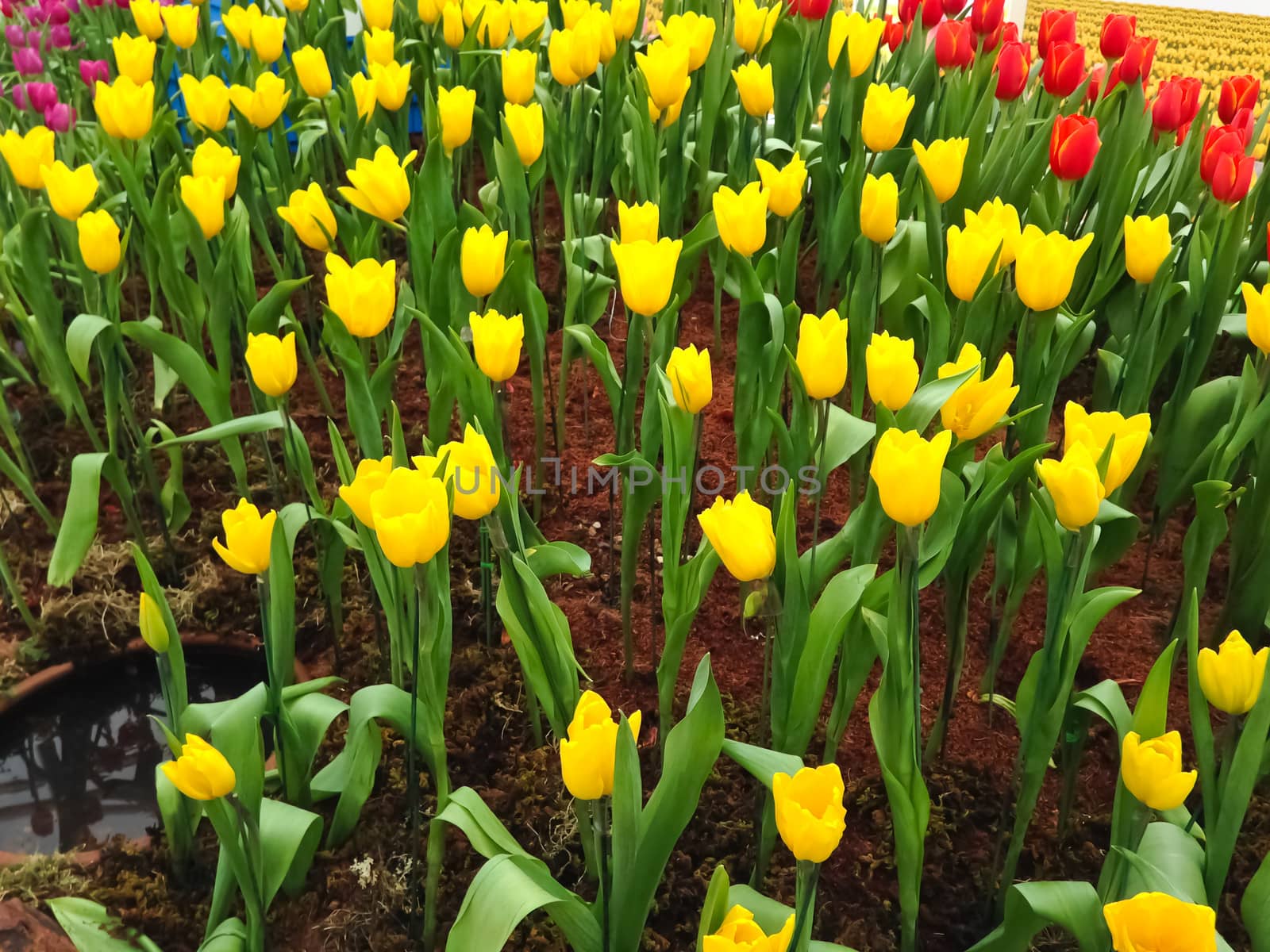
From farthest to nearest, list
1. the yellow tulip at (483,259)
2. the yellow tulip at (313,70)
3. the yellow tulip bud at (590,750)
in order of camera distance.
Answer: the yellow tulip at (313,70) < the yellow tulip at (483,259) < the yellow tulip bud at (590,750)

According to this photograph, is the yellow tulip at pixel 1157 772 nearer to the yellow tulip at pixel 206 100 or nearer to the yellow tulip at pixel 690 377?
the yellow tulip at pixel 690 377

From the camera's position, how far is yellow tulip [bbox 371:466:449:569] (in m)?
0.89

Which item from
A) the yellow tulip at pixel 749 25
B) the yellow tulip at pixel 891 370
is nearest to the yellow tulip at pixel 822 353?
the yellow tulip at pixel 891 370

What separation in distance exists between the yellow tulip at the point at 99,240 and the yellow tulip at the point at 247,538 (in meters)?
0.65

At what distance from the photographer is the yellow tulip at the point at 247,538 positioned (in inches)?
39.8

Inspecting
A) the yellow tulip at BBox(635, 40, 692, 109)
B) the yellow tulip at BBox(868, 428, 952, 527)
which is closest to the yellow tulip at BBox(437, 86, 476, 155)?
the yellow tulip at BBox(635, 40, 692, 109)

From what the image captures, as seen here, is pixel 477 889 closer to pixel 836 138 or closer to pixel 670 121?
pixel 670 121

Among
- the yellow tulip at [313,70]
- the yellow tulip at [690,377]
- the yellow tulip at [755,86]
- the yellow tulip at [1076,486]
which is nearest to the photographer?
the yellow tulip at [1076,486]

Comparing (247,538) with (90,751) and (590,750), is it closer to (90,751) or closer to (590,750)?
(590,750)

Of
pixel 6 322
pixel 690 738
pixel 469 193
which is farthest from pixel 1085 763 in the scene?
pixel 6 322

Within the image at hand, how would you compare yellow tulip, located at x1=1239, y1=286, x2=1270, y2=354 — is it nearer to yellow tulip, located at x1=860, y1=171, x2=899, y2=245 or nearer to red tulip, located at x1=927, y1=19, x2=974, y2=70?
yellow tulip, located at x1=860, y1=171, x2=899, y2=245

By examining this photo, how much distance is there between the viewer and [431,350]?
1.58 m

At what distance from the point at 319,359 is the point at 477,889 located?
164 cm

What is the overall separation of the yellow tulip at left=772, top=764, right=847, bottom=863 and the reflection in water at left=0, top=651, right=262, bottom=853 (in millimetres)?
1086
